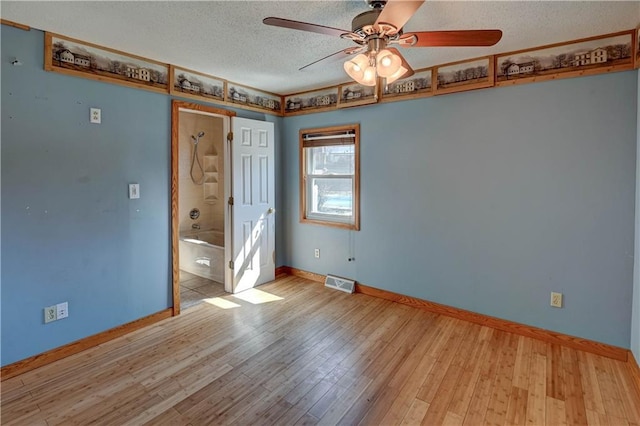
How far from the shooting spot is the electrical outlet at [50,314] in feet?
8.21

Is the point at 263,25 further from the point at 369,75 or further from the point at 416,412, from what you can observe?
the point at 416,412

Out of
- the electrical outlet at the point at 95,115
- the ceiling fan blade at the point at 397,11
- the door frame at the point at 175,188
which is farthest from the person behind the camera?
the door frame at the point at 175,188

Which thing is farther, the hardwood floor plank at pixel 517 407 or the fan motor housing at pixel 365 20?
the hardwood floor plank at pixel 517 407

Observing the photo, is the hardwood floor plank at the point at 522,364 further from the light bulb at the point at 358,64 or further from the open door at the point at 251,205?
the open door at the point at 251,205

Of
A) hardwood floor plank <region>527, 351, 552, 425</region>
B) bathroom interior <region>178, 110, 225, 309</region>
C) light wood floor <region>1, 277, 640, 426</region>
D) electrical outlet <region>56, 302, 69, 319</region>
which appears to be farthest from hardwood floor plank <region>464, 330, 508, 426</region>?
bathroom interior <region>178, 110, 225, 309</region>

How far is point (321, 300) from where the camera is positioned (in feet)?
12.3

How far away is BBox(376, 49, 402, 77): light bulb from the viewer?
1.79 m

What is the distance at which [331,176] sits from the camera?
424 cm

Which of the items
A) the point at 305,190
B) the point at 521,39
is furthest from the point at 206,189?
the point at 521,39

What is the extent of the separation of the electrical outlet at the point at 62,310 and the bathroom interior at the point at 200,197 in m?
1.79

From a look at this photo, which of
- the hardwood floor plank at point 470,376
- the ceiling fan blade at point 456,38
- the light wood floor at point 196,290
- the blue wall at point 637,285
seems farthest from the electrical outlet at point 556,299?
the light wood floor at point 196,290

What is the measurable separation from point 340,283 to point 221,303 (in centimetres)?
142

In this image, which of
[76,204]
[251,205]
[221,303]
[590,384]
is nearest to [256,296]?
[221,303]

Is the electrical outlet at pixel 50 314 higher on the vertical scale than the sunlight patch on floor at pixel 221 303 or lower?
higher
